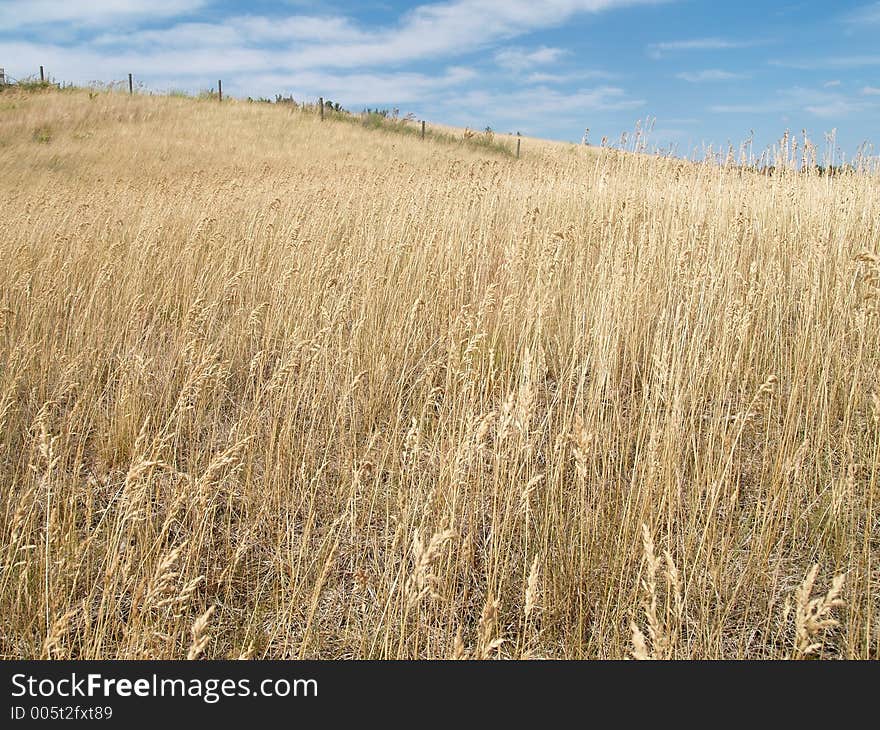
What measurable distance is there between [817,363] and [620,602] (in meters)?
1.99

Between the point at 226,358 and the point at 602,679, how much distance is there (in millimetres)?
3188

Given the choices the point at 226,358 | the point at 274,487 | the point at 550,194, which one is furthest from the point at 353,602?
the point at 550,194

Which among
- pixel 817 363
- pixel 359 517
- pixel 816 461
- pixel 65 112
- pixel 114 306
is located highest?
pixel 65 112

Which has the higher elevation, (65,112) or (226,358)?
(65,112)

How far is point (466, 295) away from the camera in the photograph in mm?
4457

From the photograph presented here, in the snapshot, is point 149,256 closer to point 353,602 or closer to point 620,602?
point 353,602

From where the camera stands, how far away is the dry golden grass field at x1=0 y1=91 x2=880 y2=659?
6.66 ft

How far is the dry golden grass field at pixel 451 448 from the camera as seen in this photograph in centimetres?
203

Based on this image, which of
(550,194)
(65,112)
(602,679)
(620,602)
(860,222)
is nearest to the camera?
(602,679)

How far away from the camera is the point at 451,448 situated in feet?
7.29

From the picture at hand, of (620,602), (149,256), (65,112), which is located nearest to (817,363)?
A: (620,602)

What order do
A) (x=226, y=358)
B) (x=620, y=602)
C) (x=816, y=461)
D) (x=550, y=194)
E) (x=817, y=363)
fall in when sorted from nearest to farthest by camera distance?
(x=620, y=602) → (x=816, y=461) → (x=817, y=363) → (x=226, y=358) → (x=550, y=194)

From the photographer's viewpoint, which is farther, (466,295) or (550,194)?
(550,194)

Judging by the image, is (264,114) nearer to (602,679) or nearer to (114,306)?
(114,306)
